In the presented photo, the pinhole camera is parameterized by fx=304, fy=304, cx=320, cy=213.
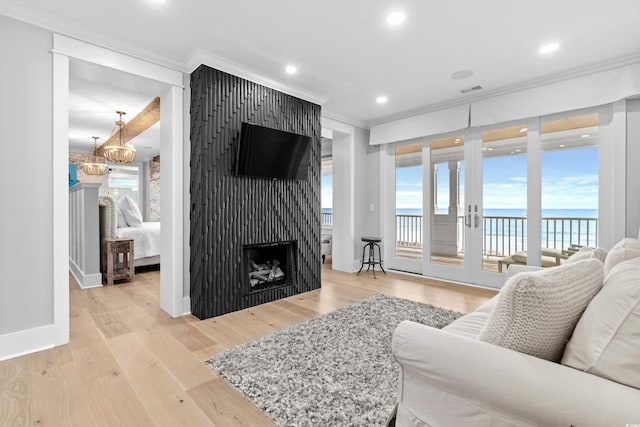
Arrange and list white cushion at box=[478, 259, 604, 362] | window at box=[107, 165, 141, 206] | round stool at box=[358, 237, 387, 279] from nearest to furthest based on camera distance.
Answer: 1. white cushion at box=[478, 259, 604, 362]
2. round stool at box=[358, 237, 387, 279]
3. window at box=[107, 165, 141, 206]

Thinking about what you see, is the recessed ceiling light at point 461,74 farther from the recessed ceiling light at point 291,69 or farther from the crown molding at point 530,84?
the recessed ceiling light at point 291,69

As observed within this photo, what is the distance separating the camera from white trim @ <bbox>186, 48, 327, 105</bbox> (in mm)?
2916

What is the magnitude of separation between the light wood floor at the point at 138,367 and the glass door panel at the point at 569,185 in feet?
3.83

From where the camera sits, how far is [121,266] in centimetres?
487

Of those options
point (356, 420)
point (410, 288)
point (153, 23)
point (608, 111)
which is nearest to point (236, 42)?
point (153, 23)

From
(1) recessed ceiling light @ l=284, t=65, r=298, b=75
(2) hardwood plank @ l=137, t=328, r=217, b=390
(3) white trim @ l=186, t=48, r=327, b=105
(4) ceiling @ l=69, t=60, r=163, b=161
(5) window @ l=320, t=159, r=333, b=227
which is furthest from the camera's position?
(5) window @ l=320, t=159, r=333, b=227

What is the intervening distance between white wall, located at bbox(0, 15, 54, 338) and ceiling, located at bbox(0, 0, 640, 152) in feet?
0.93

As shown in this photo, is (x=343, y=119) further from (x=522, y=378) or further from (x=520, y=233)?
(x=522, y=378)

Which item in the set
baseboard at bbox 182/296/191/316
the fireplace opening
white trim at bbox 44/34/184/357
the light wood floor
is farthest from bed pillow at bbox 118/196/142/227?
white trim at bbox 44/34/184/357

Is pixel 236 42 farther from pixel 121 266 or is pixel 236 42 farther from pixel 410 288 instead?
pixel 121 266

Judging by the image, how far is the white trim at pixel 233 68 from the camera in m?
2.92

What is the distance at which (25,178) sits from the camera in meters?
2.29

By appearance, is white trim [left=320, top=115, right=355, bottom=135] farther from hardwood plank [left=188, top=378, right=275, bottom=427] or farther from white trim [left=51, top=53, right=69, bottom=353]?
hardwood plank [left=188, top=378, right=275, bottom=427]

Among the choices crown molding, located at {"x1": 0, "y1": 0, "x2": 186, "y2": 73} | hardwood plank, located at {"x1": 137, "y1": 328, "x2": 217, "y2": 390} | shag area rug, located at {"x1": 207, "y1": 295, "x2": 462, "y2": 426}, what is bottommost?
hardwood plank, located at {"x1": 137, "y1": 328, "x2": 217, "y2": 390}
